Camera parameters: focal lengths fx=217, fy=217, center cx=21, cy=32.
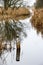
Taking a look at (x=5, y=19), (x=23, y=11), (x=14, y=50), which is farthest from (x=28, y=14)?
(x=14, y=50)

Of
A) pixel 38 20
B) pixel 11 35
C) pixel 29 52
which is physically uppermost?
pixel 38 20

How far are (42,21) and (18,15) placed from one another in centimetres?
22

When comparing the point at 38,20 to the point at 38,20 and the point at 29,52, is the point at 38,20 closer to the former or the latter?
the point at 38,20

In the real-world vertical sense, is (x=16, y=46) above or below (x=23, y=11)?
below

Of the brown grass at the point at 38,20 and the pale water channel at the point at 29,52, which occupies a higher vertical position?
the brown grass at the point at 38,20

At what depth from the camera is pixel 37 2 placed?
6.12ft

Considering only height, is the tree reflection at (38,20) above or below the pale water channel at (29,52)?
above

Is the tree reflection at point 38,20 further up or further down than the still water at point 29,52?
further up

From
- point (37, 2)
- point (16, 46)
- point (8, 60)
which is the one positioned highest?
point (37, 2)

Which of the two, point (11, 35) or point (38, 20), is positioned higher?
point (38, 20)

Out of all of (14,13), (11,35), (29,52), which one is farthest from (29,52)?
(14,13)

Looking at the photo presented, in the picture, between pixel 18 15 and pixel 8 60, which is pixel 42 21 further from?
pixel 8 60

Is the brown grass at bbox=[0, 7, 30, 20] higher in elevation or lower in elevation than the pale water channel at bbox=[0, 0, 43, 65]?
higher

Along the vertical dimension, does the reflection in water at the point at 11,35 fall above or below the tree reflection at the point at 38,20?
below
